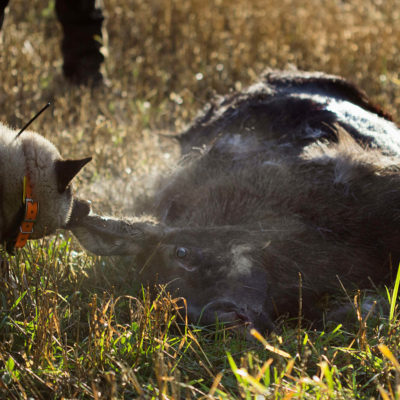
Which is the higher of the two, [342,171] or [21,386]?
[342,171]

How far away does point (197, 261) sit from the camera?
3123 mm

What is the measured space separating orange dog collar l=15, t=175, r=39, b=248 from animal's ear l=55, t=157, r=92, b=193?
0.14 meters

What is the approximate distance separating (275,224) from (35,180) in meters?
1.35

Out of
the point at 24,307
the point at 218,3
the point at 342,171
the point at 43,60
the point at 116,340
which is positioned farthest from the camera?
the point at 218,3

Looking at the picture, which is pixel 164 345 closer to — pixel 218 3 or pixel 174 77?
pixel 174 77

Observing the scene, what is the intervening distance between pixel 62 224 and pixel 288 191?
4.38 ft

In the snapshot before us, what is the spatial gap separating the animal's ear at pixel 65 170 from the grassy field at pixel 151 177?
47cm

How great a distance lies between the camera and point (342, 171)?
342 cm

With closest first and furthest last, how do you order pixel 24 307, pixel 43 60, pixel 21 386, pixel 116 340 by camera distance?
1. pixel 21 386
2. pixel 116 340
3. pixel 24 307
4. pixel 43 60

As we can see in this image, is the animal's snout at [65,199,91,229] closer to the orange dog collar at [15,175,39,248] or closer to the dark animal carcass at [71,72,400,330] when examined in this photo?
the dark animal carcass at [71,72,400,330]

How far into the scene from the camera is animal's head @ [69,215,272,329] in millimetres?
2914

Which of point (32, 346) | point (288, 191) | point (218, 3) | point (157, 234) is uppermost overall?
point (218, 3)

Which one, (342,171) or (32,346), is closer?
(32,346)

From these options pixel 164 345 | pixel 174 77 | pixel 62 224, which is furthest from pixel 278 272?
pixel 174 77
